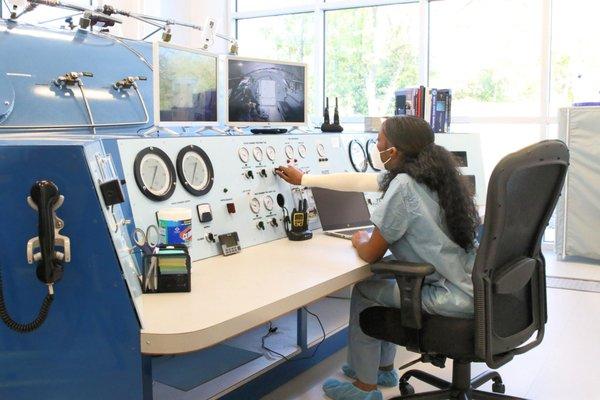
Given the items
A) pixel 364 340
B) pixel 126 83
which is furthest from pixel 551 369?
pixel 126 83

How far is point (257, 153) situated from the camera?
233 cm

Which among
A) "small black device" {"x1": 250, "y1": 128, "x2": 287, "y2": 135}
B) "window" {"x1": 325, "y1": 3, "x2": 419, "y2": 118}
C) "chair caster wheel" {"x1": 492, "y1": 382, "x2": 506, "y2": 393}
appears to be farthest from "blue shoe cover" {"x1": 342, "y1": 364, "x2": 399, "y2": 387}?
"window" {"x1": 325, "y1": 3, "x2": 419, "y2": 118}

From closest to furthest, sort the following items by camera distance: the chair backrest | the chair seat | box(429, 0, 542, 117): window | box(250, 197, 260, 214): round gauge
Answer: the chair backrest
the chair seat
box(250, 197, 260, 214): round gauge
box(429, 0, 542, 117): window

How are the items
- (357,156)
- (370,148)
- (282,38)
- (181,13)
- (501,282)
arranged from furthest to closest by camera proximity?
(282,38) → (181,13) → (370,148) → (357,156) → (501,282)

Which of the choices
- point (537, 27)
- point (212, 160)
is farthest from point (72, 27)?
point (537, 27)

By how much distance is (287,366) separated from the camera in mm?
2436

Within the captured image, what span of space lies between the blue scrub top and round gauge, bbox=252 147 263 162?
2.02 feet

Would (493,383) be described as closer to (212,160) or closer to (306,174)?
(306,174)

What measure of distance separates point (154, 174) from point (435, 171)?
0.89 m

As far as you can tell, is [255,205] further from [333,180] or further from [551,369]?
[551,369]

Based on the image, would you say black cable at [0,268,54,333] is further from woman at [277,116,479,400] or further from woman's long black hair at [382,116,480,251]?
woman's long black hair at [382,116,480,251]

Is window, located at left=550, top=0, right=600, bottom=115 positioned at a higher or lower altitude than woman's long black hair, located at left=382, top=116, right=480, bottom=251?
higher

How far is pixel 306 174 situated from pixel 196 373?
881 millimetres

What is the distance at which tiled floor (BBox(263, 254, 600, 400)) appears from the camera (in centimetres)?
235
